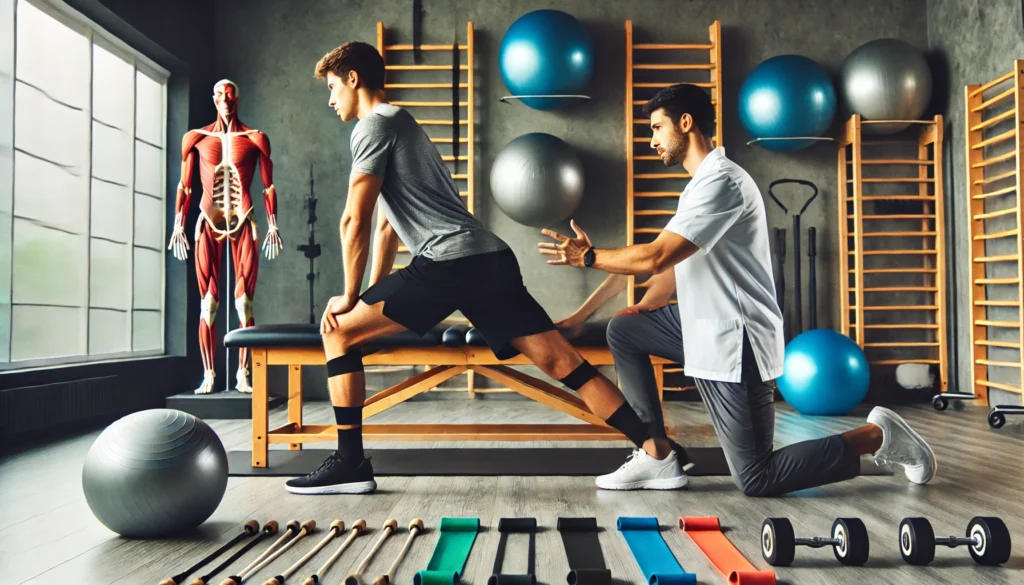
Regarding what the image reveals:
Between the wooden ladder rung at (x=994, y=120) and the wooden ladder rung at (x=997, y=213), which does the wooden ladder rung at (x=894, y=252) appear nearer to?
the wooden ladder rung at (x=997, y=213)

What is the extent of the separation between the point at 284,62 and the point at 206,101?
645mm

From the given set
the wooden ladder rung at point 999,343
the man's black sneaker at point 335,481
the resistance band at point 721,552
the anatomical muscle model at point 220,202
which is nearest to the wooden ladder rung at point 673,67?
the wooden ladder rung at point 999,343

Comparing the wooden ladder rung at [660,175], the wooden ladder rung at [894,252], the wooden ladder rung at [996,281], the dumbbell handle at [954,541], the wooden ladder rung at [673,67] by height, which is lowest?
the dumbbell handle at [954,541]

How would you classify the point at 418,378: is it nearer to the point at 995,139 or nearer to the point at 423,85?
the point at 423,85

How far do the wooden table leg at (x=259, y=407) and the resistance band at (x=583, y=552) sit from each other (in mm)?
1427

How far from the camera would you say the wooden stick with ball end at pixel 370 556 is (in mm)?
1677

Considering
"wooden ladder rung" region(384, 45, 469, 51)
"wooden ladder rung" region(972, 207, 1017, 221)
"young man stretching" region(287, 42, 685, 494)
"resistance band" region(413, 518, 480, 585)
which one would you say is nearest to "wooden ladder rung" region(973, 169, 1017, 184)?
"wooden ladder rung" region(972, 207, 1017, 221)

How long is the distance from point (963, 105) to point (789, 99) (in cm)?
128

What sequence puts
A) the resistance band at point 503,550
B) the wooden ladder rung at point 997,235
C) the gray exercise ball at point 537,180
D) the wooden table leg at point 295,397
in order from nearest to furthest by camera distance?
1. the resistance band at point 503,550
2. the wooden table leg at point 295,397
3. the wooden ladder rung at point 997,235
4. the gray exercise ball at point 537,180

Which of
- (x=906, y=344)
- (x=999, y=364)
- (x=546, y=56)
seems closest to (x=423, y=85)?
(x=546, y=56)

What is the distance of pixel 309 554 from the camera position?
1.87 meters

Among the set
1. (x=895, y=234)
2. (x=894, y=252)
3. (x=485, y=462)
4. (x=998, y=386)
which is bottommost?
(x=485, y=462)

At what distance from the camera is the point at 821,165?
5801 mm

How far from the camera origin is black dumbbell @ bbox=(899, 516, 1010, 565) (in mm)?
1803
